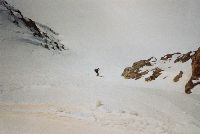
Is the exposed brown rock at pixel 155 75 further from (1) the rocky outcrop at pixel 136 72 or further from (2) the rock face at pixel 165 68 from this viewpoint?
(1) the rocky outcrop at pixel 136 72

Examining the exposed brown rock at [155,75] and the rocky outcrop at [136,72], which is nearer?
the exposed brown rock at [155,75]

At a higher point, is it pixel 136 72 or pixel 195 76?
pixel 136 72

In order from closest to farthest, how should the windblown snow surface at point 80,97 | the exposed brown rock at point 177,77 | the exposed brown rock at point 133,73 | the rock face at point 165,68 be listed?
the windblown snow surface at point 80,97, the rock face at point 165,68, the exposed brown rock at point 177,77, the exposed brown rock at point 133,73

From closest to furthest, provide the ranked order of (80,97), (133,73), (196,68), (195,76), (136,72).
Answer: (80,97)
(195,76)
(196,68)
(136,72)
(133,73)

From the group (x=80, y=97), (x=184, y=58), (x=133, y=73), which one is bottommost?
(x=80, y=97)

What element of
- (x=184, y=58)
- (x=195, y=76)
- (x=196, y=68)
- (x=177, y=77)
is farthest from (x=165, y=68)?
(x=195, y=76)

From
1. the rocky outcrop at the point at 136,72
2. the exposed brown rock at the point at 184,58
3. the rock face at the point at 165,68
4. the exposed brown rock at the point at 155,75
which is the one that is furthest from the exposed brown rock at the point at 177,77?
the rocky outcrop at the point at 136,72

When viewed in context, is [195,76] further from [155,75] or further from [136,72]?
[136,72]

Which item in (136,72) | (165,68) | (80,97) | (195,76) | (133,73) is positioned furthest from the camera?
(133,73)

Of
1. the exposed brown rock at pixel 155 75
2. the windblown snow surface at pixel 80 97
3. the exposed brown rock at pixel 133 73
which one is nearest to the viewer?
the windblown snow surface at pixel 80 97

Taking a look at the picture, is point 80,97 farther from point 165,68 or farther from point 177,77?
point 165,68

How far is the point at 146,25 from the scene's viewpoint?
309 ft

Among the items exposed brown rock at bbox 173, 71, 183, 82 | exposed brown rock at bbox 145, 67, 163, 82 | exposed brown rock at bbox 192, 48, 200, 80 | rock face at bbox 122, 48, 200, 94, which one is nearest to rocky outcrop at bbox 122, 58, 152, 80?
rock face at bbox 122, 48, 200, 94

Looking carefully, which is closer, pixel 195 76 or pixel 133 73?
pixel 195 76
